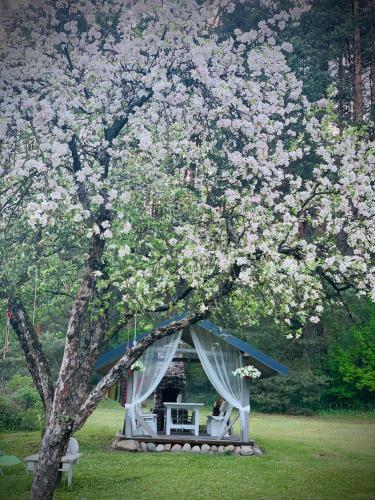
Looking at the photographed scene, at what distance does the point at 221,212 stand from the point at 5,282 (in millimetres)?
4309

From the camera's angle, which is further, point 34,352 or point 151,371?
point 151,371

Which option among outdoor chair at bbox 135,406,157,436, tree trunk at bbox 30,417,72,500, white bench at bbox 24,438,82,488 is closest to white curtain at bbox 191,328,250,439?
outdoor chair at bbox 135,406,157,436

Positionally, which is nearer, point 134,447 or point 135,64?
point 135,64

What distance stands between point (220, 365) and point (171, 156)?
8.11 meters

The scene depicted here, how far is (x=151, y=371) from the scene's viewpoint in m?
17.4

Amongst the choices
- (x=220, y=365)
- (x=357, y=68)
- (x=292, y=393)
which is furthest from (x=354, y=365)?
(x=220, y=365)

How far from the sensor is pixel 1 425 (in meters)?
20.9

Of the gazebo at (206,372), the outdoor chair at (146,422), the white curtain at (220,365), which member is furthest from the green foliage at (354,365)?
the outdoor chair at (146,422)

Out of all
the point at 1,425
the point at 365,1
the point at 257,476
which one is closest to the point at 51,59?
the point at 257,476

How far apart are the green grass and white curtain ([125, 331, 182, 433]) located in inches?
57.3

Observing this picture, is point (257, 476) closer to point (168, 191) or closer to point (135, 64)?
point (168, 191)

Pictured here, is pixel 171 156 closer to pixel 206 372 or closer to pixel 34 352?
pixel 34 352

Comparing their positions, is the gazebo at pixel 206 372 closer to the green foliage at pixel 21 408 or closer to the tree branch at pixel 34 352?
the green foliage at pixel 21 408

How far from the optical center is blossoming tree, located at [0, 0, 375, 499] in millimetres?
9250
